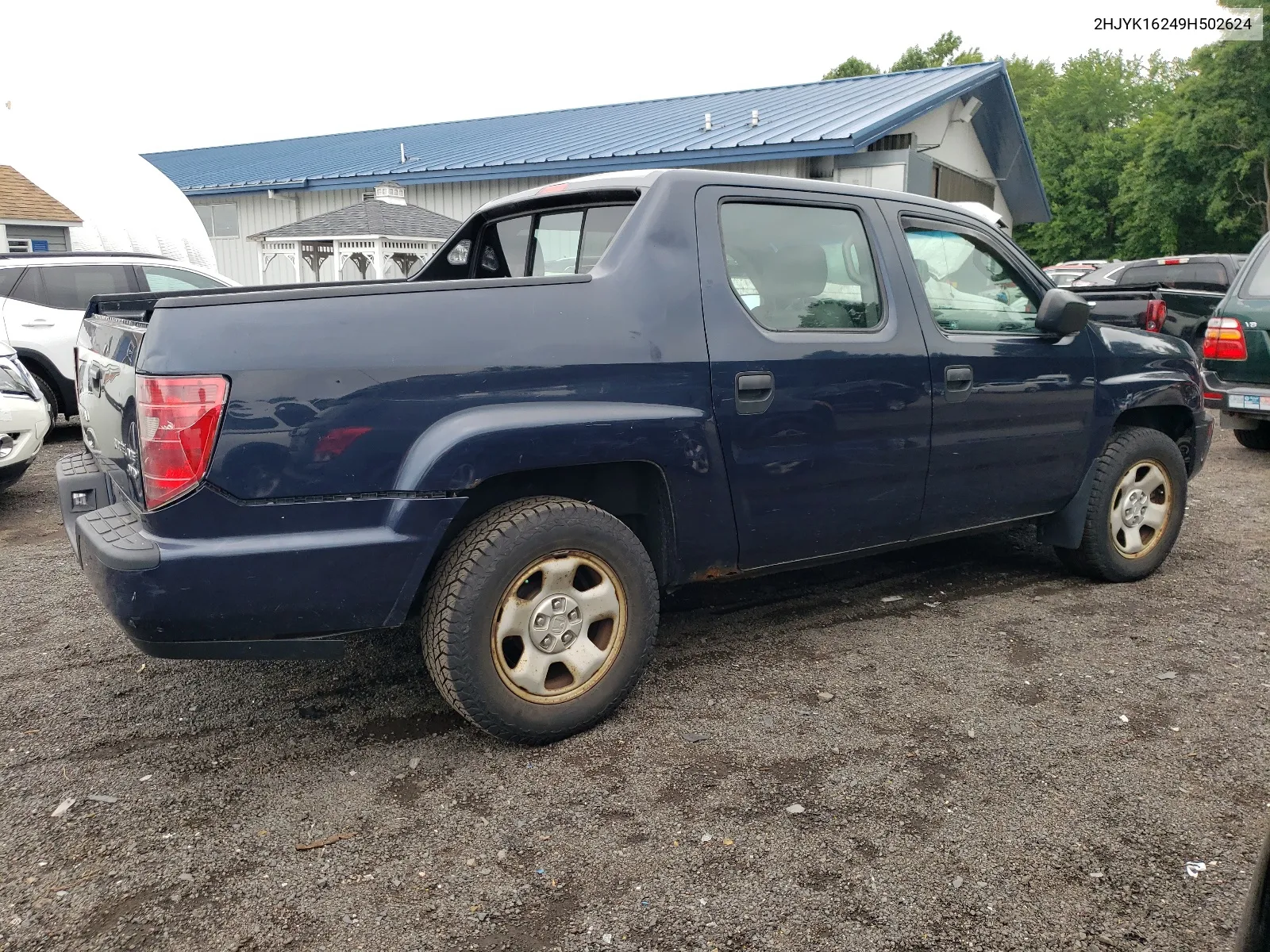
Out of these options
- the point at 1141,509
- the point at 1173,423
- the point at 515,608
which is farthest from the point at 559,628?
the point at 1173,423

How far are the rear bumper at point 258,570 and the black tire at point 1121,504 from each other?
3.21 m

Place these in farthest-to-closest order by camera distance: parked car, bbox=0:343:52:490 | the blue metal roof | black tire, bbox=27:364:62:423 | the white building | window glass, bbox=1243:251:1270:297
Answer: the blue metal roof, the white building, black tire, bbox=27:364:62:423, window glass, bbox=1243:251:1270:297, parked car, bbox=0:343:52:490

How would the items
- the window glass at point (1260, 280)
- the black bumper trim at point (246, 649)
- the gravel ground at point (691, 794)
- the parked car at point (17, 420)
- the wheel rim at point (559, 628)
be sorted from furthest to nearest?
the window glass at point (1260, 280)
the parked car at point (17, 420)
the wheel rim at point (559, 628)
the black bumper trim at point (246, 649)
the gravel ground at point (691, 794)

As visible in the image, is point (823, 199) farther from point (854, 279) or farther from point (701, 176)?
point (701, 176)

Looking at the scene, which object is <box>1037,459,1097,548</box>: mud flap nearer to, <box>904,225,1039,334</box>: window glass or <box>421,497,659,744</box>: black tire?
<box>904,225,1039,334</box>: window glass

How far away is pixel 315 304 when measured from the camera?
274 cm

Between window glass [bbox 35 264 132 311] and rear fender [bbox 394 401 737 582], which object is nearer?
rear fender [bbox 394 401 737 582]

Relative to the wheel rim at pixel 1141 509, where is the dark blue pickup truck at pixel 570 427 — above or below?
above

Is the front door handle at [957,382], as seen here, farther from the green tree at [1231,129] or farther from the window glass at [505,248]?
the green tree at [1231,129]

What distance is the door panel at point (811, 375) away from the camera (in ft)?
11.1

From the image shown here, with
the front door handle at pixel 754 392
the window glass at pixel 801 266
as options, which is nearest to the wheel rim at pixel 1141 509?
A: the window glass at pixel 801 266

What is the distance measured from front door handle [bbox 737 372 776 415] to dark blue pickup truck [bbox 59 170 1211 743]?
0.04 ft

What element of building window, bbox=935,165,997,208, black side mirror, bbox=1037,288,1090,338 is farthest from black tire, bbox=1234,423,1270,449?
building window, bbox=935,165,997,208

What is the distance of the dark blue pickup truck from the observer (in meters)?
2.68
